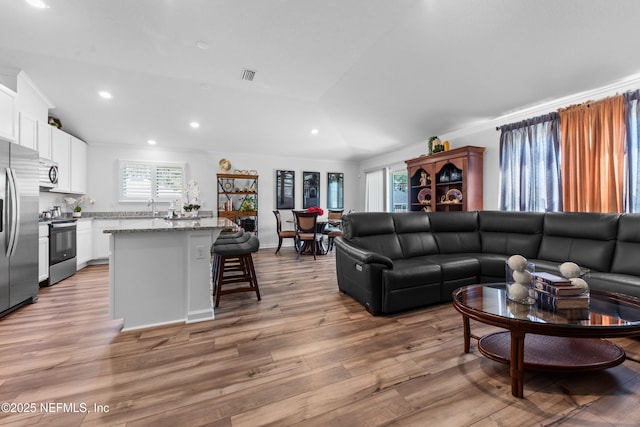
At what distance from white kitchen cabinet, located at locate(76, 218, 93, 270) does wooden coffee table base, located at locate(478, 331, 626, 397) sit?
5.81m

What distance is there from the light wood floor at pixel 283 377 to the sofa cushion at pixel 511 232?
1415mm

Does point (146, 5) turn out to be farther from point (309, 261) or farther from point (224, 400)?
point (309, 261)

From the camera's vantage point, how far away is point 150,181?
5.90 meters

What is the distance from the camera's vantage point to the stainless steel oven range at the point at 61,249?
3.74 m

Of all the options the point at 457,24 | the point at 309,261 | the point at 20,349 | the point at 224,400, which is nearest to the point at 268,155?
the point at 309,261

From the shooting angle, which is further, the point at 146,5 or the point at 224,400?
the point at 146,5

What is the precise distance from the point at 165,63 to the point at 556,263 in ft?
17.6

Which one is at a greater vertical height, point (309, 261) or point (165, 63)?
point (165, 63)

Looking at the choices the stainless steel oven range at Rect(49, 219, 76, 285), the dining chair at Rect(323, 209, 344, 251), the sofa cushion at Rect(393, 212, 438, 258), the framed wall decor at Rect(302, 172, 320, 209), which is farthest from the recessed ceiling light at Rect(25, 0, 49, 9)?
the framed wall decor at Rect(302, 172, 320, 209)

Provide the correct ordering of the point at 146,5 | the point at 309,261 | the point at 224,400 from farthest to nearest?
the point at 309,261 < the point at 146,5 < the point at 224,400

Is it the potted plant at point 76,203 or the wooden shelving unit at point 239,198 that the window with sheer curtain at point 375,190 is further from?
the potted plant at point 76,203

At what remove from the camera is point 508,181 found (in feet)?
13.2

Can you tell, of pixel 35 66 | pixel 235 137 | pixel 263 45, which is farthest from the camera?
pixel 235 137

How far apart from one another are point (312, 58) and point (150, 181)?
14.7ft
